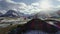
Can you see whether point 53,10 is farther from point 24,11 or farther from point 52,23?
point 24,11

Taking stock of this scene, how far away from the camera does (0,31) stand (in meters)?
3.82

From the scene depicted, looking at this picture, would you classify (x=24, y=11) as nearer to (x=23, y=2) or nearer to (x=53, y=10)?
(x=23, y=2)

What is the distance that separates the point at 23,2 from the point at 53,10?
0.77m

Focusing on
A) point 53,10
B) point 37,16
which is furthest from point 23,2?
point 53,10

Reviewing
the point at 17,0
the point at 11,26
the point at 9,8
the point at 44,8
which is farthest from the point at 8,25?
the point at 44,8

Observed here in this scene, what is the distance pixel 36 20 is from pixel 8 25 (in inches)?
27.6

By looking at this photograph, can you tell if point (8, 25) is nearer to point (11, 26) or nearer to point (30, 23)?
point (11, 26)

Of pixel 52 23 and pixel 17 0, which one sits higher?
pixel 17 0

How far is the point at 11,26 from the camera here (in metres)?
3.84

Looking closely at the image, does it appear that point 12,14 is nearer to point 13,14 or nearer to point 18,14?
point 13,14

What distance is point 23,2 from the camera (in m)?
3.95

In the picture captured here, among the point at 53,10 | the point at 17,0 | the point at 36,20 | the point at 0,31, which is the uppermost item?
the point at 17,0

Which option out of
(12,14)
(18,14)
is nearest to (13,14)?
(12,14)

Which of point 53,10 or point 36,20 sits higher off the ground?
point 53,10
